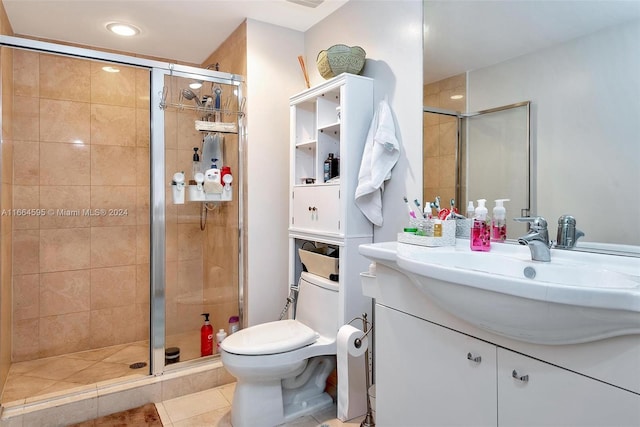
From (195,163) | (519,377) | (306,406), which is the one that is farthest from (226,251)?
(519,377)

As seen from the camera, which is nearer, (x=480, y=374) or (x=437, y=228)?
(x=480, y=374)

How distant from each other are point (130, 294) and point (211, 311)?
0.86 meters

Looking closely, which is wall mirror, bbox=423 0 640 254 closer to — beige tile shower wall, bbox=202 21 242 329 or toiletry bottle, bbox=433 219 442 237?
toiletry bottle, bbox=433 219 442 237

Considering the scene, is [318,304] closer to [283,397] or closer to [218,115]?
[283,397]

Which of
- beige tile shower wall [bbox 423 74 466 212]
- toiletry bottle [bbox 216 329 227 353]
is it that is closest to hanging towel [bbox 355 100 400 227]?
beige tile shower wall [bbox 423 74 466 212]

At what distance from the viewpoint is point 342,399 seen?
6.26 ft

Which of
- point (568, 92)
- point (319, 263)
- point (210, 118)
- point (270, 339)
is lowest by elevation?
point (270, 339)

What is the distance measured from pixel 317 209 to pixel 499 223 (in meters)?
1.01

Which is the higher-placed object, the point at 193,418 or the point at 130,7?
the point at 130,7

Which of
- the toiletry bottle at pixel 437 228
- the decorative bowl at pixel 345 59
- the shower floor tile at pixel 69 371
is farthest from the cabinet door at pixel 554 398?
the shower floor tile at pixel 69 371

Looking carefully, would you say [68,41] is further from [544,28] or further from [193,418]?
[544,28]

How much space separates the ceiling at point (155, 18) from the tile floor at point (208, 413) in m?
2.37

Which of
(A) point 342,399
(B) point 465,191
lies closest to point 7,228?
(A) point 342,399

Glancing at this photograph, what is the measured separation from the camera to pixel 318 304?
2.20m
